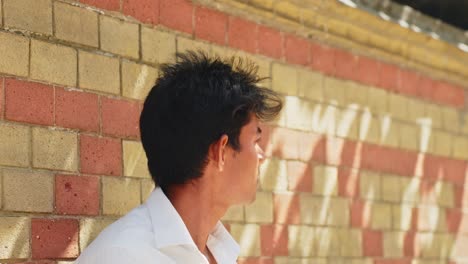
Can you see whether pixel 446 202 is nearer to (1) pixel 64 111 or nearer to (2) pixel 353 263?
(2) pixel 353 263

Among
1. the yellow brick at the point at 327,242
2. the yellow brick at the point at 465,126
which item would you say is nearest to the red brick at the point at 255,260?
the yellow brick at the point at 327,242

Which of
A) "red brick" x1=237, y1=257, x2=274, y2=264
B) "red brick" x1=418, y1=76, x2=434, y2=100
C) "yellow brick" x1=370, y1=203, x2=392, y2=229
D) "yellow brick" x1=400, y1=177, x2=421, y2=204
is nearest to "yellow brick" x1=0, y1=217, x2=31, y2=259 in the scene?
"red brick" x1=237, y1=257, x2=274, y2=264

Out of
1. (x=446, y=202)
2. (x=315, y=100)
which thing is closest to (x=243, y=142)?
(x=315, y=100)

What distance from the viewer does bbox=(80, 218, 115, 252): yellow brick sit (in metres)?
4.18

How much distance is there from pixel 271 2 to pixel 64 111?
63.9 inches

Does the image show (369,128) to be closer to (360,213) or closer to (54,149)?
(360,213)

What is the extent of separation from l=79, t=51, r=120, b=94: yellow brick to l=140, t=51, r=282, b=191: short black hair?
→ 2.28 feet

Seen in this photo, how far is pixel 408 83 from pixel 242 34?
1828 millimetres

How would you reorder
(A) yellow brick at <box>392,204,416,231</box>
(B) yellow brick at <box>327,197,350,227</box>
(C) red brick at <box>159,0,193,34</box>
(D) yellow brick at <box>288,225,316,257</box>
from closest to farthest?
(C) red brick at <box>159,0,193,34</box> → (D) yellow brick at <box>288,225,316,257</box> → (B) yellow brick at <box>327,197,350,227</box> → (A) yellow brick at <box>392,204,416,231</box>

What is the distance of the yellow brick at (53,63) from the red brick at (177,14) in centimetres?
66

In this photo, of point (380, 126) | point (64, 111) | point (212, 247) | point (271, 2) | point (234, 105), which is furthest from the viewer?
point (380, 126)

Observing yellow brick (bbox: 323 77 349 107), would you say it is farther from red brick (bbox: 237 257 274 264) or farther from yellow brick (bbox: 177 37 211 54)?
yellow brick (bbox: 177 37 211 54)

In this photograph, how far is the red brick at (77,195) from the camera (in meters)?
4.09

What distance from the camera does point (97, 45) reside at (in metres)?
4.36
